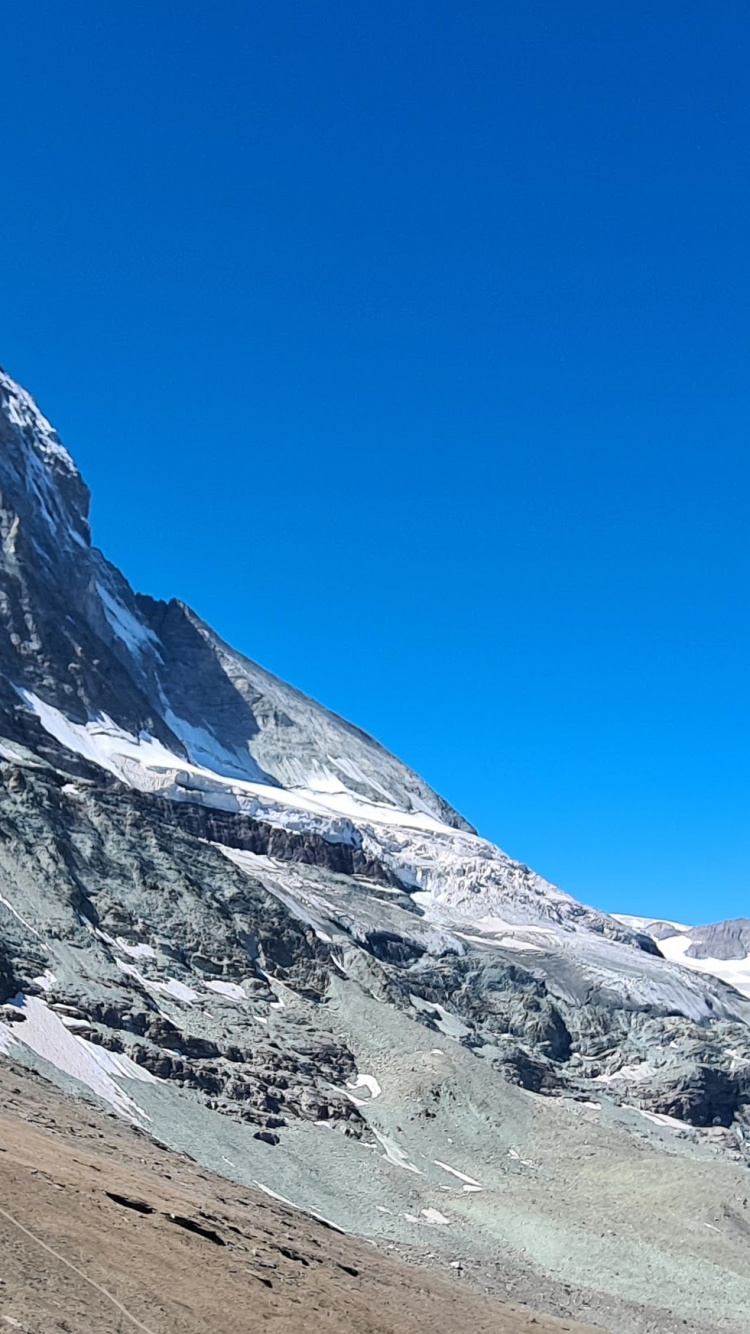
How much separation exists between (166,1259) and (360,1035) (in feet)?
204

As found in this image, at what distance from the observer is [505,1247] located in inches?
2357

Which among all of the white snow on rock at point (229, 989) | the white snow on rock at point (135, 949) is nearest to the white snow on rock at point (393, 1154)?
the white snow on rock at point (229, 989)

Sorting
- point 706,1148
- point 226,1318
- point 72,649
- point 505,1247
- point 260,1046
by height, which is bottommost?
point 226,1318

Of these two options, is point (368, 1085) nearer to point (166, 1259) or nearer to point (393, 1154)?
point (393, 1154)

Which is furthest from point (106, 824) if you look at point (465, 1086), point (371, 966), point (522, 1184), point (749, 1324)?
point (749, 1324)

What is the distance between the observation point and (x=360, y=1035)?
9281 centimetres

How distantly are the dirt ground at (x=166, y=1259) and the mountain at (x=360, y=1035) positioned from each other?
30.4 ft

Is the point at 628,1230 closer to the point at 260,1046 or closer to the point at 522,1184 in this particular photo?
the point at 522,1184

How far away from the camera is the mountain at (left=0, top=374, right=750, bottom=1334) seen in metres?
62.9

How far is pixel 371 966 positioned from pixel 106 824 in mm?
25303

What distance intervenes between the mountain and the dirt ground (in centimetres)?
927

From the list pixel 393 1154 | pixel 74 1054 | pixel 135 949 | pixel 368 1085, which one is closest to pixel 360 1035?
pixel 368 1085

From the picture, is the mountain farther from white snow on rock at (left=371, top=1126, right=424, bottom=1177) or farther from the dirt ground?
the dirt ground

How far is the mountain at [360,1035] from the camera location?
6291 cm
